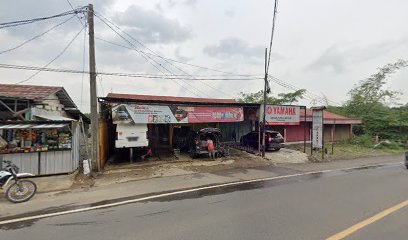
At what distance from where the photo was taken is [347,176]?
11961mm

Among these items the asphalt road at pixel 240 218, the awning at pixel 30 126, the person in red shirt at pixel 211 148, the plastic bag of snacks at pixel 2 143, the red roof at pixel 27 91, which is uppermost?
the red roof at pixel 27 91

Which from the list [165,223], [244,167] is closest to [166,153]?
[244,167]

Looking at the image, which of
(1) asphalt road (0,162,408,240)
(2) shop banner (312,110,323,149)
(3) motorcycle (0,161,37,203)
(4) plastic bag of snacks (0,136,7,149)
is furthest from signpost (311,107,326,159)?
(4) plastic bag of snacks (0,136,7,149)

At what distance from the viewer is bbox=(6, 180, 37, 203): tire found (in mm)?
7840

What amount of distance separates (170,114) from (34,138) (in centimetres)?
625

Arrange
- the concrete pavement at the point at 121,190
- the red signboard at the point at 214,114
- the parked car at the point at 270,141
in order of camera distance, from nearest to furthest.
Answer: the concrete pavement at the point at 121,190 < the red signboard at the point at 214,114 < the parked car at the point at 270,141

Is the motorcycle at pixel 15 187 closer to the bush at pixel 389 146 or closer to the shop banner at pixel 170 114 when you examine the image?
the shop banner at pixel 170 114

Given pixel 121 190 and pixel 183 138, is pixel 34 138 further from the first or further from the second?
pixel 183 138

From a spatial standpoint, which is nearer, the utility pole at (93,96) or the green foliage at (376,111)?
the utility pole at (93,96)

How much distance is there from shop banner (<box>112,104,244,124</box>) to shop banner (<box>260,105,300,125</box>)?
1999 millimetres

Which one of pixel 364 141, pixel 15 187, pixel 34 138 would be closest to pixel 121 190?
pixel 15 187

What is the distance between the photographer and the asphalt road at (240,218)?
17.2ft

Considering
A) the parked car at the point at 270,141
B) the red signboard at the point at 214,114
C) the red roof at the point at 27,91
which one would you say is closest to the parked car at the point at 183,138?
the red signboard at the point at 214,114

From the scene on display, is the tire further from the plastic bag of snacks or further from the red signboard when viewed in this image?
the red signboard
